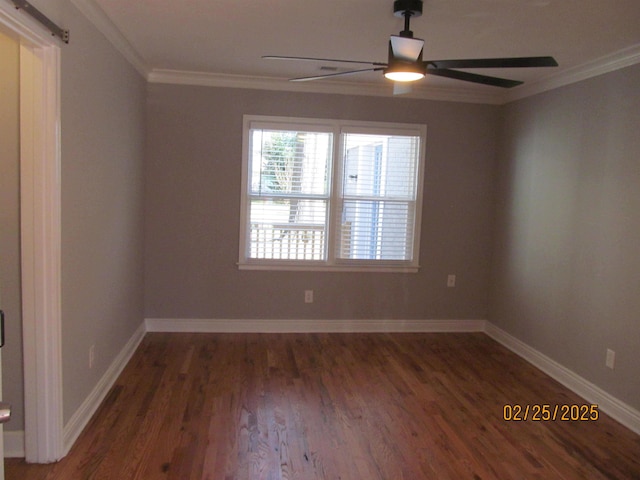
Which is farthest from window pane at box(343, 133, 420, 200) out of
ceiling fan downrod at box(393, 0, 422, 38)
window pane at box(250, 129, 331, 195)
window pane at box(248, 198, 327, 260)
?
ceiling fan downrod at box(393, 0, 422, 38)

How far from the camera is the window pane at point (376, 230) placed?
184 inches

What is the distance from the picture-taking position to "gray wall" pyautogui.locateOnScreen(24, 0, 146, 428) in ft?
8.13

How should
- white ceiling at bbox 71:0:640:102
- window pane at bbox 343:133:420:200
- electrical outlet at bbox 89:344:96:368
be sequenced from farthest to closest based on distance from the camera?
window pane at bbox 343:133:420:200, electrical outlet at bbox 89:344:96:368, white ceiling at bbox 71:0:640:102

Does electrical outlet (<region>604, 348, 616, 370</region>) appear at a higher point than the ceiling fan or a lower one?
lower

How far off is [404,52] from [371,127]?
2292 mm

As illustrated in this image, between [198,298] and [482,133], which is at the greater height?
[482,133]

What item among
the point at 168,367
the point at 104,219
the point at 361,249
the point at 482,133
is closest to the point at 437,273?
the point at 361,249

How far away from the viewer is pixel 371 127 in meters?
4.57

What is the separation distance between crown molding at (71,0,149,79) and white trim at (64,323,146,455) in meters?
2.20

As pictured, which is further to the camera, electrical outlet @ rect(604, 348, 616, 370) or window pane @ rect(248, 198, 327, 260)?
window pane @ rect(248, 198, 327, 260)

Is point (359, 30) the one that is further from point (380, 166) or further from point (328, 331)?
point (328, 331)

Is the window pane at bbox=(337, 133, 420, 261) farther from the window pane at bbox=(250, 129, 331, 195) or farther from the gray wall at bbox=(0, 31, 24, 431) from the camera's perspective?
the gray wall at bbox=(0, 31, 24, 431)

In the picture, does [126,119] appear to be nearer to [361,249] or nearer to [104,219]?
[104,219]

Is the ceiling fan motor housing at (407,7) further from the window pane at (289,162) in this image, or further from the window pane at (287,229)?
the window pane at (287,229)
